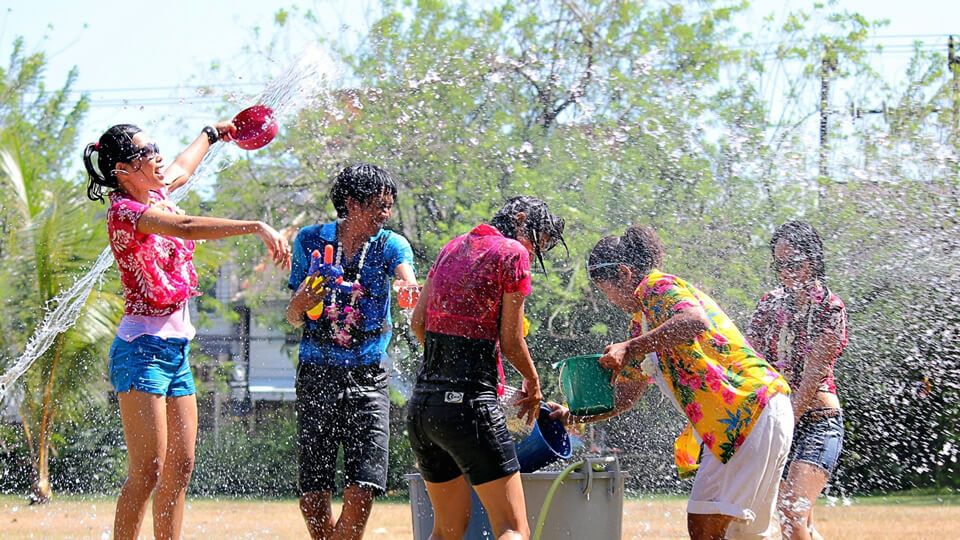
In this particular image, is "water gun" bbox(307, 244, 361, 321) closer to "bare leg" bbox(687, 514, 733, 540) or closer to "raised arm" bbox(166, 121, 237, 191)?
"raised arm" bbox(166, 121, 237, 191)

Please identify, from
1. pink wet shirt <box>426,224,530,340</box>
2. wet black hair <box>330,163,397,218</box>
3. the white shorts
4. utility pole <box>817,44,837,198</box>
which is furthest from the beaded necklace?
utility pole <box>817,44,837,198</box>

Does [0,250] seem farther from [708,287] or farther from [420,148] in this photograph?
[708,287]

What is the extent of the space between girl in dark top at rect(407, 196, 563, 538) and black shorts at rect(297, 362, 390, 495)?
0.58m

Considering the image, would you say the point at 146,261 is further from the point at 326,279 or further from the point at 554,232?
the point at 554,232

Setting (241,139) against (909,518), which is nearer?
(241,139)

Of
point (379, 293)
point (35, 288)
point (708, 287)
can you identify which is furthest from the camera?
point (35, 288)

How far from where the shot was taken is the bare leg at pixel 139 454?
3.46 meters

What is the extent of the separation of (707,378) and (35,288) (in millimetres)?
7197

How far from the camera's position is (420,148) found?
22.7 feet

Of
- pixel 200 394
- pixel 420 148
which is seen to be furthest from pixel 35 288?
pixel 420 148

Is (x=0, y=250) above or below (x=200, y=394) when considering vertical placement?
above

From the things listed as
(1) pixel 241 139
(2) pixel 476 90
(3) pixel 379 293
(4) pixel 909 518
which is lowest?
(4) pixel 909 518

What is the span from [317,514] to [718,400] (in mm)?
1509

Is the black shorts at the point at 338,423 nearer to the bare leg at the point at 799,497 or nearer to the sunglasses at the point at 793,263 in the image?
the bare leg at the point at 799,497
